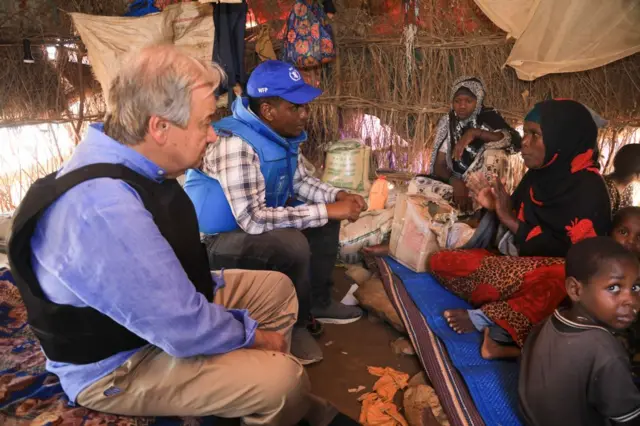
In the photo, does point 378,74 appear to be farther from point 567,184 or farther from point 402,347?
point 402,347

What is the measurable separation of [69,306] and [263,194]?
51.0 inches

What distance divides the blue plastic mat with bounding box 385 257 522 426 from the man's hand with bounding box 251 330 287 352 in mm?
993

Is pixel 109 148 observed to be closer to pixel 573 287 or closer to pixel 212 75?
pixel 212 75

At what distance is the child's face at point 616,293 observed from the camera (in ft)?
5.65

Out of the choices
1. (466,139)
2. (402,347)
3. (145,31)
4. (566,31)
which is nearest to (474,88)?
(466,139)

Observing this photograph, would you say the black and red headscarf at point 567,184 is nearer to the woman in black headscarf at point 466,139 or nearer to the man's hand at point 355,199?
the man's hand at point 355,199

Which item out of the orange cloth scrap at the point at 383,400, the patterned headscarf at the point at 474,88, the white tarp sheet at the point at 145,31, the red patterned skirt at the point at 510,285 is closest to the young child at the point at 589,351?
the red patterned skirt at the point at 510,285

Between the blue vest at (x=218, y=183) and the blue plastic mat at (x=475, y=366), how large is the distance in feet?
4.10

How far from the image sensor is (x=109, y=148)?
4.64 ft

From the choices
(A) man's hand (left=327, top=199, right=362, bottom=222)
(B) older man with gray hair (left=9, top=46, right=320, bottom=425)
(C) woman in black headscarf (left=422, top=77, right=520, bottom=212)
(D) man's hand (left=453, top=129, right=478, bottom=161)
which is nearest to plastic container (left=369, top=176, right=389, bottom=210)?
(C) woman in black headscarf (left=422, top=77, right=520, bottom=212)

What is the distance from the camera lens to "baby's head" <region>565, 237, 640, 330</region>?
172 cm

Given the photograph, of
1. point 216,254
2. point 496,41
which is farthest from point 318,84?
point 216,254

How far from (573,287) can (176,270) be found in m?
1.47

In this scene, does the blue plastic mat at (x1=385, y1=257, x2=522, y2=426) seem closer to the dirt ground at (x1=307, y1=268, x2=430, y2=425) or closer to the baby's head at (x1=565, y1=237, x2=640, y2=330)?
the dirt ground at (x1=307, y1=268, x2=430, y2=425)
